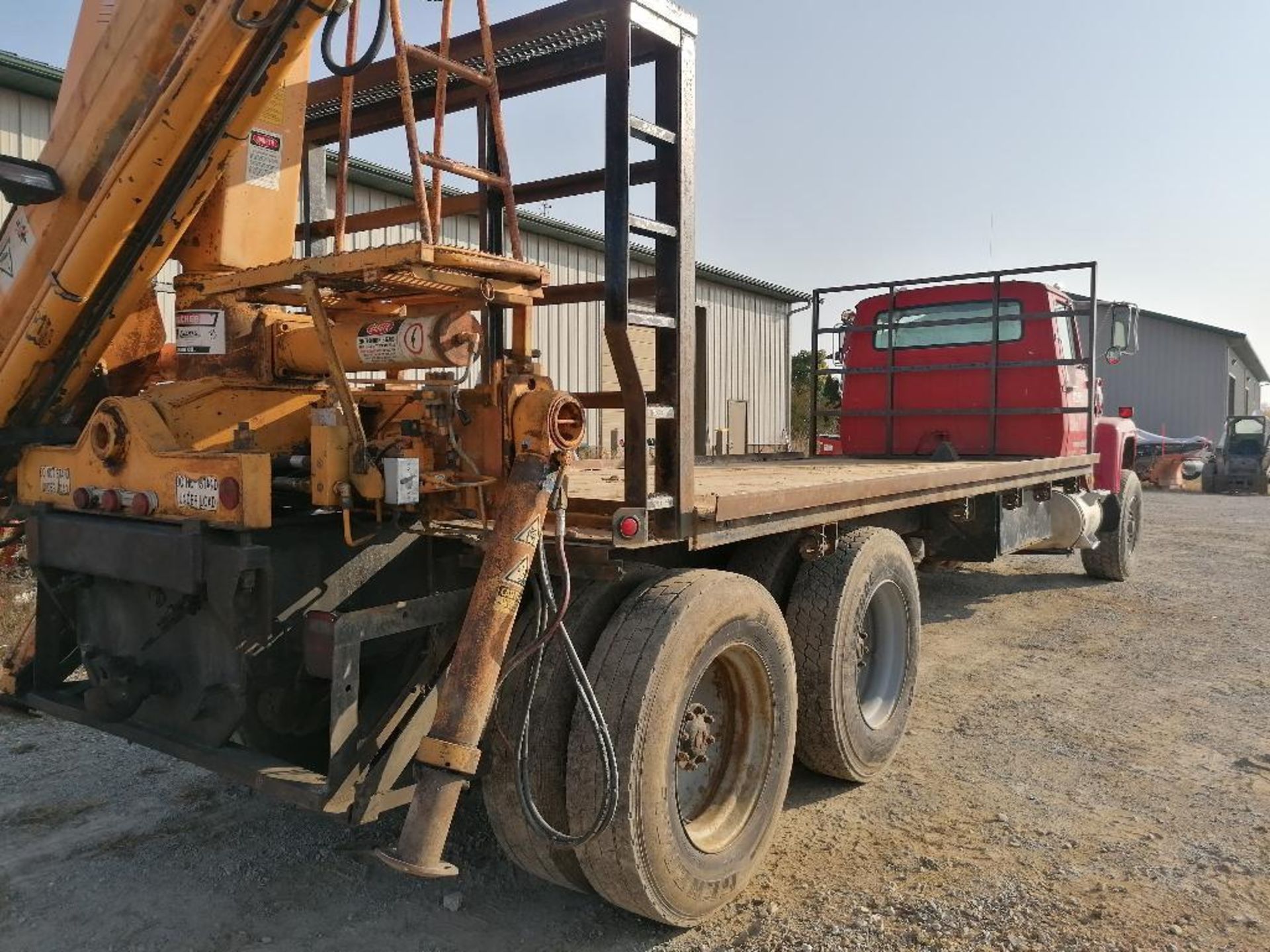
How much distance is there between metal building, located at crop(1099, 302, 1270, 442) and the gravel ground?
97.8ft

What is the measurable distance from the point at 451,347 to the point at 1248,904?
3.17m

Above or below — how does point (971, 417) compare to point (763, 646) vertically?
above

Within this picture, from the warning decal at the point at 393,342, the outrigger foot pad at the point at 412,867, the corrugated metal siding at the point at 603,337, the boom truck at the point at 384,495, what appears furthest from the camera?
the corrugated metal siding at the point at 603,337

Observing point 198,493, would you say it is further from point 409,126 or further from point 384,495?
point 409,126

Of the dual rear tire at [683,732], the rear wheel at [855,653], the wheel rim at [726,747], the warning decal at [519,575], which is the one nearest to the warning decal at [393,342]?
the warning decal at [519,575]

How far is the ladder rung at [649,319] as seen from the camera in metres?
2.88

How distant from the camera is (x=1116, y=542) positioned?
364 inches

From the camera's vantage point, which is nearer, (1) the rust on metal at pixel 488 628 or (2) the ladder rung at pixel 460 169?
(1) the rust on metal at pixel 488 628

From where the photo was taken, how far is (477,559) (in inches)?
127

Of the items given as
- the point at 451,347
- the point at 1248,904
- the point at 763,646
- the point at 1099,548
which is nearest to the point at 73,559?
the point at 451,347

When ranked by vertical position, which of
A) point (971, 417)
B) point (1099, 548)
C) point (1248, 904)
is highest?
point (971, 417)

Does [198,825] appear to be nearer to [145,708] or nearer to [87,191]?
[145,708]

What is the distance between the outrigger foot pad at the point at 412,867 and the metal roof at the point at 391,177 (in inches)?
113

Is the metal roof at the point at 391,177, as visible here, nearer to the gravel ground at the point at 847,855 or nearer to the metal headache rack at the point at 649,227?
Answer: the metal headache rack at the point at 649,227
